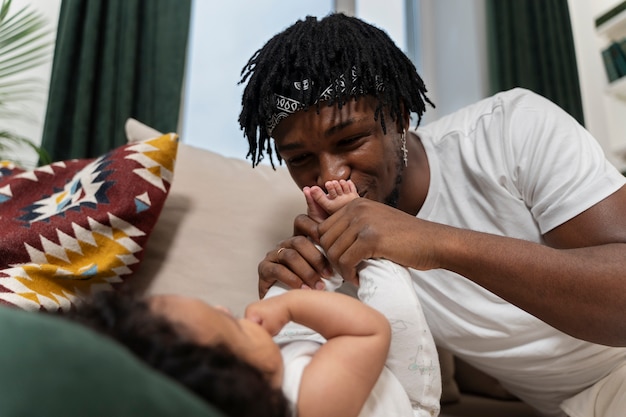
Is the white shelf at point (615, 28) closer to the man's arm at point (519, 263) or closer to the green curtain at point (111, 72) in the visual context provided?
the green curtain at point (111, 72)

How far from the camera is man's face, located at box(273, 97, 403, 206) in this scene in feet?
3.59

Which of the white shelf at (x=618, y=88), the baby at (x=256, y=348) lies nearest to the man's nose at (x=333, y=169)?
the baby at (x=256, y=348)

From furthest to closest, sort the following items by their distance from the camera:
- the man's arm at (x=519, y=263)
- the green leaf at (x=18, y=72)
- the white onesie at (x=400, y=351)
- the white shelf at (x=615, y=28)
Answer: the white shelf at (x=615, y=28)
the green leaf at (x=18, y=72)
the man's arm at (x=519, y=263)
the white onesie at (x=400, y=351)

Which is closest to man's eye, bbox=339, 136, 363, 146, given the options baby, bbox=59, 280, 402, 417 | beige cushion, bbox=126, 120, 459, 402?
beige cushion, bbox=126, 120, 459, 402

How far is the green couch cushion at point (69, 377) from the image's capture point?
1.22ft

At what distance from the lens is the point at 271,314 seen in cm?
68

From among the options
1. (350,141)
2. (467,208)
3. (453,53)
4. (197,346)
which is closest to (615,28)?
(453,53)

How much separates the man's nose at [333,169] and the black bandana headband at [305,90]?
116mm

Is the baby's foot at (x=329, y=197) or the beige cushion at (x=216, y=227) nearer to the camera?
the baby's foot at (x=329, y=197)

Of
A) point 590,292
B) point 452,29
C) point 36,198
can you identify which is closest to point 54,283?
point 36,198

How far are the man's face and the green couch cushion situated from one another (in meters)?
0.75

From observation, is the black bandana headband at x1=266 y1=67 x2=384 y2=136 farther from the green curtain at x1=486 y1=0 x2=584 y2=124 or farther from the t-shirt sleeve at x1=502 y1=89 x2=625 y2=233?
the green curtain at x1=486 y1=0 x2=584 y2=124

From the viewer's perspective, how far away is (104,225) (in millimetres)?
1151

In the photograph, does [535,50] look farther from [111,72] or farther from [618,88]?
[111,72]
